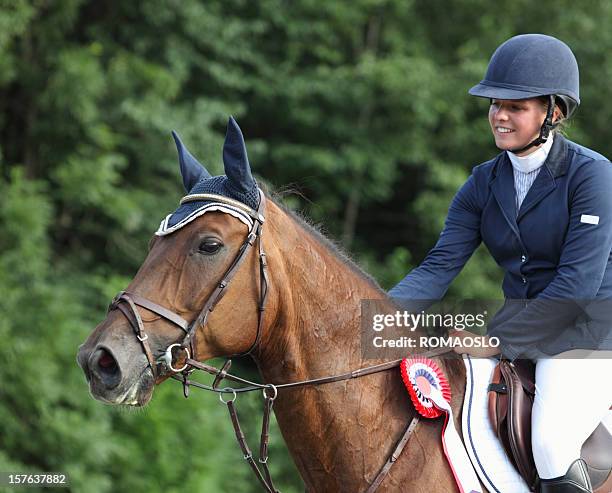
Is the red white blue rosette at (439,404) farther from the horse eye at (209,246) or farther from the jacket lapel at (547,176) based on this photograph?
the horse eye at (209,246)

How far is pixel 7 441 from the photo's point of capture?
9.10 metres

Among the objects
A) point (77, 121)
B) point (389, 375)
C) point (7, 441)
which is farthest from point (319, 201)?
point (389, 375)

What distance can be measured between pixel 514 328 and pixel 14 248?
781 cm

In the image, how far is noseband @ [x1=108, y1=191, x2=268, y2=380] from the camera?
10.4 ft

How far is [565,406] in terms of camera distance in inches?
133

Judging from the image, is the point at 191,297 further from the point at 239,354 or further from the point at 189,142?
the point at 189,142

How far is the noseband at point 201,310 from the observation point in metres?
3.16

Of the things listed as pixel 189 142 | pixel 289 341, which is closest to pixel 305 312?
pixel 289 341

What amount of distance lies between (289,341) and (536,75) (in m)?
1.63

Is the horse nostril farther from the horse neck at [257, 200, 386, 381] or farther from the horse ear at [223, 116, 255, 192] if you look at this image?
the horse ear at [223, 116, 255, 192]

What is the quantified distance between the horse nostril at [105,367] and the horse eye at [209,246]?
1.79 feet

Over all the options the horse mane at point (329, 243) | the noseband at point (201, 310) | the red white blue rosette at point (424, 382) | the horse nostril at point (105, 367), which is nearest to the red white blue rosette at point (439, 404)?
the red white blue rosette at point (424, 382)

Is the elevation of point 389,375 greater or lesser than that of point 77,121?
lesser

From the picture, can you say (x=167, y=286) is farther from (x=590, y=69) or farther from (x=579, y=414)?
A: (x=590, y=69)
